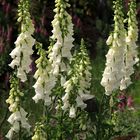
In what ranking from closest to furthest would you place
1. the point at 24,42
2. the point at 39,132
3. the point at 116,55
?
the point at 39,132, the point at 24,42, the point at 116,55

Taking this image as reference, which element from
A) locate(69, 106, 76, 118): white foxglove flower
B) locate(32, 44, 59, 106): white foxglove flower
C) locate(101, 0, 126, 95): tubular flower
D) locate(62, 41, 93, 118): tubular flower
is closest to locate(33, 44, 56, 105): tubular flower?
locate(32, 44, 59, 106): white foxglove flower

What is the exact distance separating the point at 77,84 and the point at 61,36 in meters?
0.61

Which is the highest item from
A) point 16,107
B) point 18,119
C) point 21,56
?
point 21,56

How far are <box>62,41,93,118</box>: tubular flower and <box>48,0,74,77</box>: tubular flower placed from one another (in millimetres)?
208

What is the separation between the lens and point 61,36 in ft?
23.2

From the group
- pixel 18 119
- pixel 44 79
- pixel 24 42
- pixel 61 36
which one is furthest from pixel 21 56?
pixel 18 119

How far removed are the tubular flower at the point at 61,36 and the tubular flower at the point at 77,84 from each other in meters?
0.21

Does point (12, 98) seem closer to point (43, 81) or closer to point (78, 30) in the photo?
point (43, 81)

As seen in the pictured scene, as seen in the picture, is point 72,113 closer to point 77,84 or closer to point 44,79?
point 77,84

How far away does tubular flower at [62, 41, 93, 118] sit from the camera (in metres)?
6.93

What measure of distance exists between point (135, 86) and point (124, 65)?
3.72m

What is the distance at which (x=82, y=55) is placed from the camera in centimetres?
696

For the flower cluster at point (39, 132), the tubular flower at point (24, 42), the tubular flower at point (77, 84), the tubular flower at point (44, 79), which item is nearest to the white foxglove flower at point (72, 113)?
the tubular flower at point (77, 84)

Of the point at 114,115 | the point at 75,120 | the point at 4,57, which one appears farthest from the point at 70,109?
the point at 4,57
